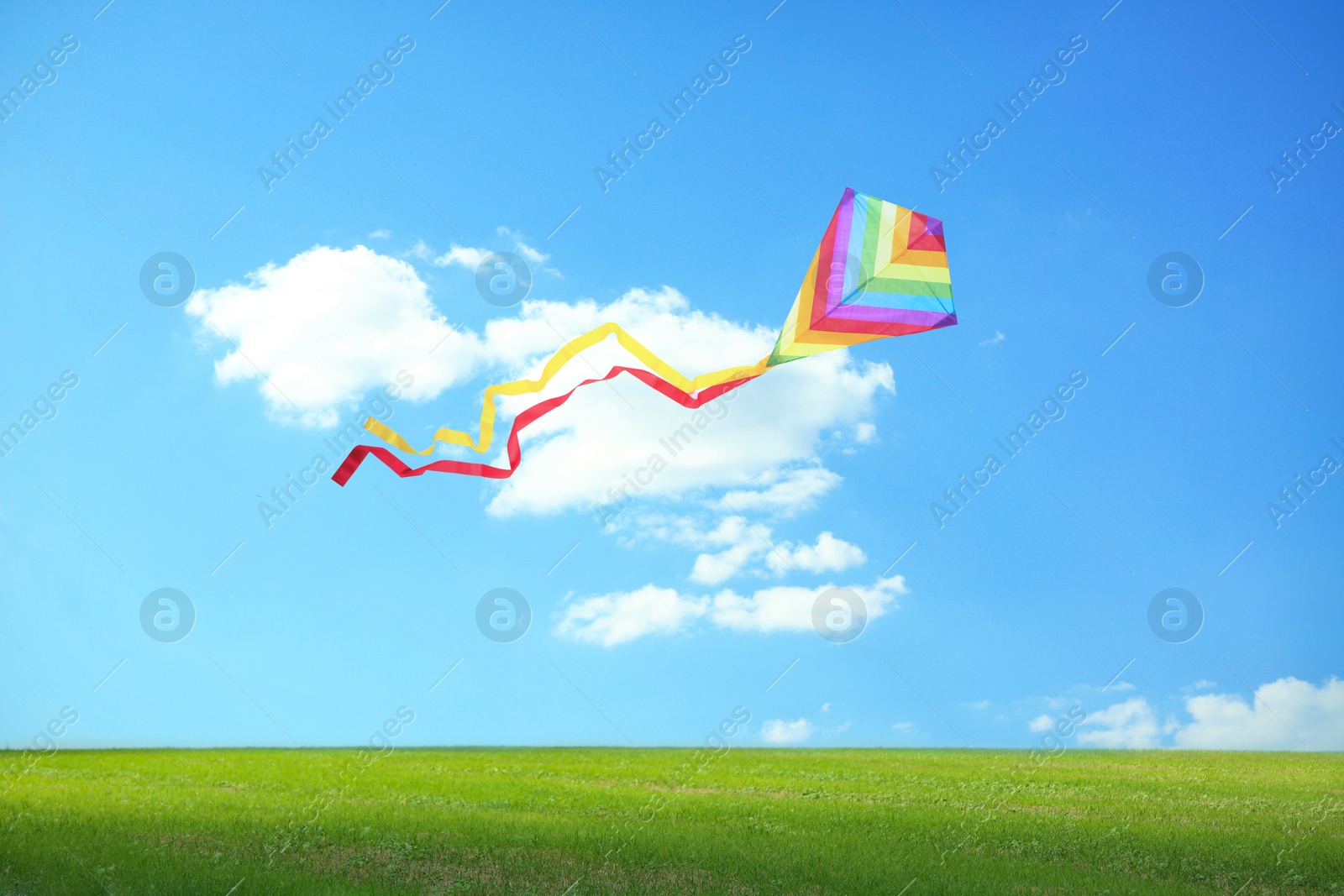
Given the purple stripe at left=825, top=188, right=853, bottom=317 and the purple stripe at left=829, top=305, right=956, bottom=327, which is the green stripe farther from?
the purple stripe at left=825, top=188, right=853, bottom=317

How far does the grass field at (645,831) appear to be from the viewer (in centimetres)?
1147

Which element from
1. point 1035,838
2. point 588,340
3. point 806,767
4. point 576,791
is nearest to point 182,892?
point 588,340

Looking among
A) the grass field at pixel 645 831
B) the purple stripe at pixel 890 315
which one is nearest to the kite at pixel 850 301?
the purple stripe at pixel 890 315

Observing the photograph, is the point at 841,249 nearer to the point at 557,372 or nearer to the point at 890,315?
the point at 890,315

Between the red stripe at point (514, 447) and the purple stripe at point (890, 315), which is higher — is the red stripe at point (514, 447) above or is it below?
below

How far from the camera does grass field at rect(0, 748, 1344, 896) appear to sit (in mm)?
11469

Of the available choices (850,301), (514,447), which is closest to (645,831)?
(514,447)

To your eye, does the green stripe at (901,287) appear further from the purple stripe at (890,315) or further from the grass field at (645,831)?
the grass field at (645,831)

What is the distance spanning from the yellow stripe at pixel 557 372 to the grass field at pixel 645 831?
209 inches

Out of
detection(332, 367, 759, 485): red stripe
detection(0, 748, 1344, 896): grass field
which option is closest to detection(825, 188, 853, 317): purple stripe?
detection(332, 367, 759, 485): red stripe

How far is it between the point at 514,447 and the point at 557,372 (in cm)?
113

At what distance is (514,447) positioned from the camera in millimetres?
12344

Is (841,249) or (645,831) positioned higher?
(841,249)

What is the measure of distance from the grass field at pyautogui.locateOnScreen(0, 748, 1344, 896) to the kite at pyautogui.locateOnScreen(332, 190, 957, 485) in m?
5.18
